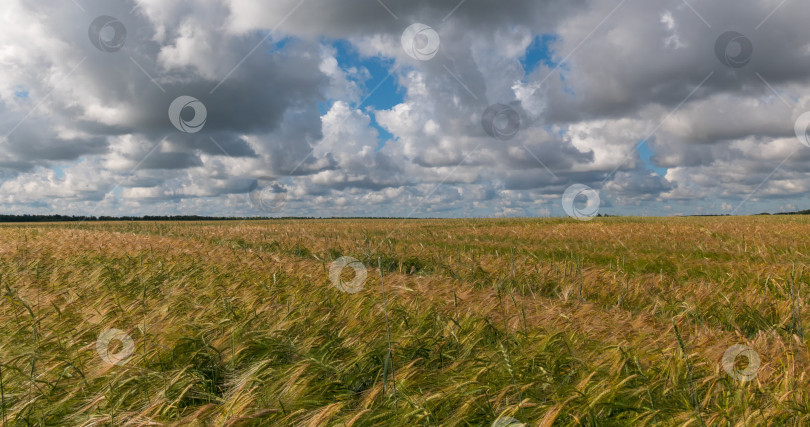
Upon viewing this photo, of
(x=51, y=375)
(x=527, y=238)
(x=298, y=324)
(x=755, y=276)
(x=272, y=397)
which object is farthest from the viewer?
(x=527, y=238)

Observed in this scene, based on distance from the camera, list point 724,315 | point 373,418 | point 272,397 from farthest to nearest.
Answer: point 724,315 < point 272,397 < point 373,418

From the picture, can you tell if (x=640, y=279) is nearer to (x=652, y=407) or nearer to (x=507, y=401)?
(x=652, y=407)

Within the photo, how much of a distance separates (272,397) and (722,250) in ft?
41.4

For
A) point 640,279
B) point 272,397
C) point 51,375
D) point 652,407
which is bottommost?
point 652,407

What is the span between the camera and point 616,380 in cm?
277

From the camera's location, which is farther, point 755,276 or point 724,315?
point 755,276

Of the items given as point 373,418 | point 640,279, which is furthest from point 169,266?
point 640,279

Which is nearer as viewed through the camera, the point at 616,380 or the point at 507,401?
the point at 507,401

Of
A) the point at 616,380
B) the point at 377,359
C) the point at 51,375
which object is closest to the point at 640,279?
the point at 616,380

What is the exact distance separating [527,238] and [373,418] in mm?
14742

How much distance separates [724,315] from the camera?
17.7ft

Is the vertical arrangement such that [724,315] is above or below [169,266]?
below

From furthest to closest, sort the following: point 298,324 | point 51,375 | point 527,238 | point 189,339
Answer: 1. point 527,238
2. point 298,324
3. point 189,339
4. point 51,375

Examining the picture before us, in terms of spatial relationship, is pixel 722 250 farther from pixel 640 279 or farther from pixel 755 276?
pixel 640 279
